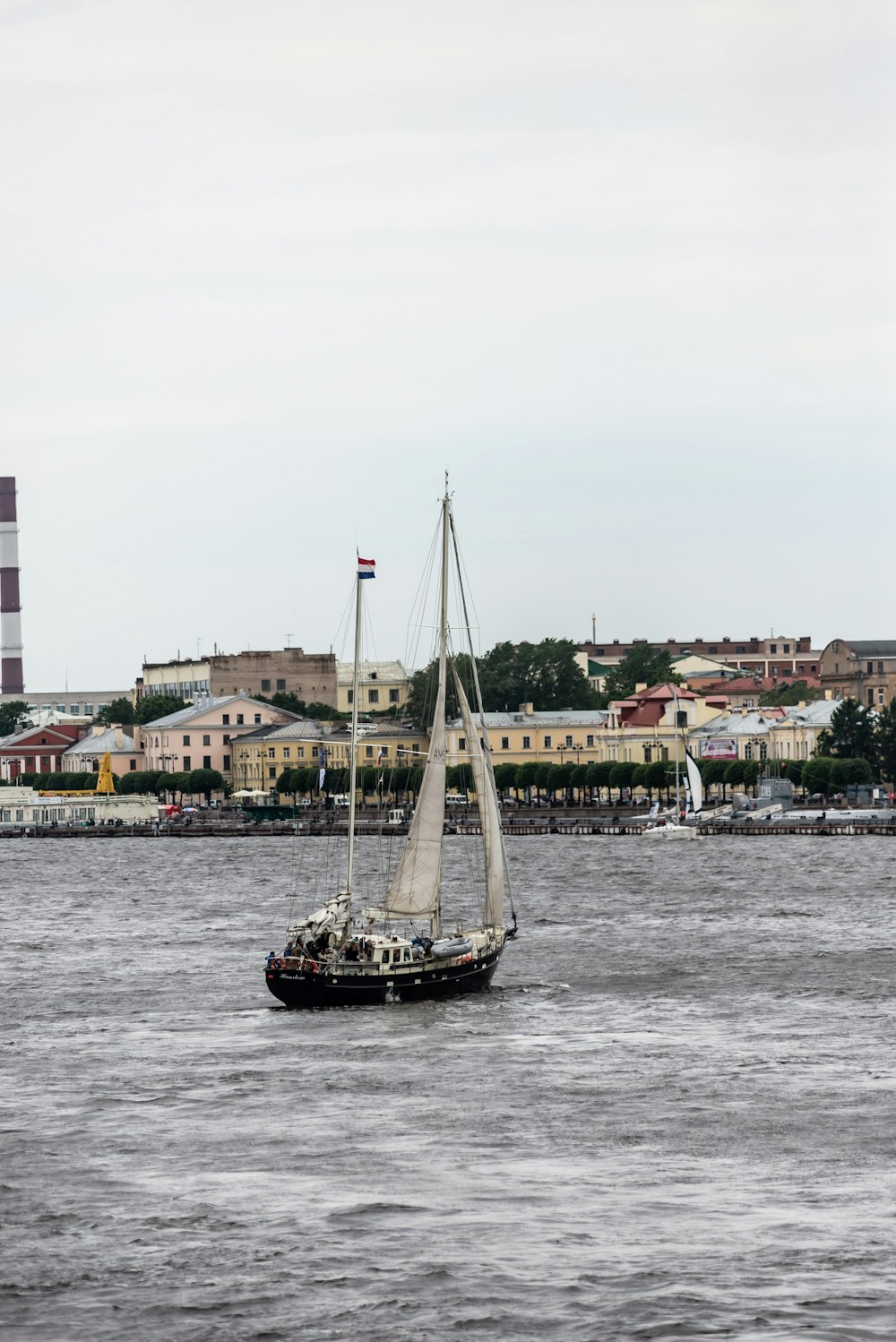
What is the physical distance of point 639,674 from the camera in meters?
168

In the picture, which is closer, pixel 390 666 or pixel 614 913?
pixel 614 913

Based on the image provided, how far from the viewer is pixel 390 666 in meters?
177

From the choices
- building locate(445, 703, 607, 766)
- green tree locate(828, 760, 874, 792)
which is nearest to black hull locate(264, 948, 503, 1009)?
green tree locate(828, 760, 874, 792)

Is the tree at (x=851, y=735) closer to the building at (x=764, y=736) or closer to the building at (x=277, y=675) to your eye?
the building at (x=764, y=736)

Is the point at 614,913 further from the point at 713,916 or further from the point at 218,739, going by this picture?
the point at 218,739

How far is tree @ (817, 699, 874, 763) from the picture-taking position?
120m

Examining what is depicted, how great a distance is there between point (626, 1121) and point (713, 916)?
31.4 meters

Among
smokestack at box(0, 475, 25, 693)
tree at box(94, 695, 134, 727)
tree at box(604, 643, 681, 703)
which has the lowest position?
tree at box(94, 695, 134, 727)

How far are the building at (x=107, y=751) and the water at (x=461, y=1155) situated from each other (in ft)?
375

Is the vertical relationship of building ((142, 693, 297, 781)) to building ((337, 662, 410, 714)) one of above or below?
below

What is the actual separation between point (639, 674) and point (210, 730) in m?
35.5

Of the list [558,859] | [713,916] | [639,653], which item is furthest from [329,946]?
[639,653]

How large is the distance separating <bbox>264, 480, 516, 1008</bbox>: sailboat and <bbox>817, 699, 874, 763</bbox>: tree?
8663 centimetres

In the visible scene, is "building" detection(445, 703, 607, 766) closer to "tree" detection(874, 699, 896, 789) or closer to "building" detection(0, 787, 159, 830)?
"building" detection(0, 787, 159, 830)
